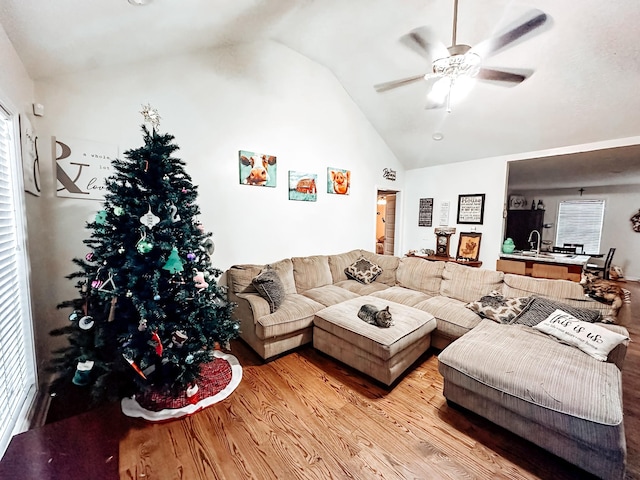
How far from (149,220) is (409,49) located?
9.87 ft

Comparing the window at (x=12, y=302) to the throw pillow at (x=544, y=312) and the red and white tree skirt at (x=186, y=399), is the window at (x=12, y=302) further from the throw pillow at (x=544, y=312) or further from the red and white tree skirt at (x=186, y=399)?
the throw pillow at (x=544, y=312)

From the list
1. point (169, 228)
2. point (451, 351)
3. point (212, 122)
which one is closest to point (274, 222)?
point (212, 122)

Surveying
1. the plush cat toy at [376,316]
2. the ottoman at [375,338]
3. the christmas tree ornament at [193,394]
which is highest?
the plush cat toy at [376,316]

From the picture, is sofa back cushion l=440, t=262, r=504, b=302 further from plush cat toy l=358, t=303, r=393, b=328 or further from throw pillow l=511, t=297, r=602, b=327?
plush cat toy l=358, t=303, r=393, b=328

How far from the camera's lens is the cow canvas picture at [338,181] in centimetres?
413

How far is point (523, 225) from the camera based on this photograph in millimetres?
6363

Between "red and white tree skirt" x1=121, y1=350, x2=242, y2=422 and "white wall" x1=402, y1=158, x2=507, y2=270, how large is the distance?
4.12 metres

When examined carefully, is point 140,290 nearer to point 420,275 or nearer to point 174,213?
point 174,213

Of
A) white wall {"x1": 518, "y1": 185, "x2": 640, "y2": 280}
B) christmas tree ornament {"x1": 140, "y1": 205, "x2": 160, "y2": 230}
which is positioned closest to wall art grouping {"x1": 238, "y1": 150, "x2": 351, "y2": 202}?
christmas tree ornament {"x1": 140, "y1": 205, "x2": 160, "y2": 230}

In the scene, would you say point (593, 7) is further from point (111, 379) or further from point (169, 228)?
point (111, 379)

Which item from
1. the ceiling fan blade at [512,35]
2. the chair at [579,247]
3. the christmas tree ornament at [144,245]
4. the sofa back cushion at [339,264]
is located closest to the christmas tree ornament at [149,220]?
the christmas tree ornament at [144,245]

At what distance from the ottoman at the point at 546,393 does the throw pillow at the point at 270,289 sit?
5.06ft

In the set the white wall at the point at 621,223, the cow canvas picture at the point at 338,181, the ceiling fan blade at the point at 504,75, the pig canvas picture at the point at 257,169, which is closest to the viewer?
the ceiling fan blade at the point at 504,75

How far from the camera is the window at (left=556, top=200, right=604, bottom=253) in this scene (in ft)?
21.5
